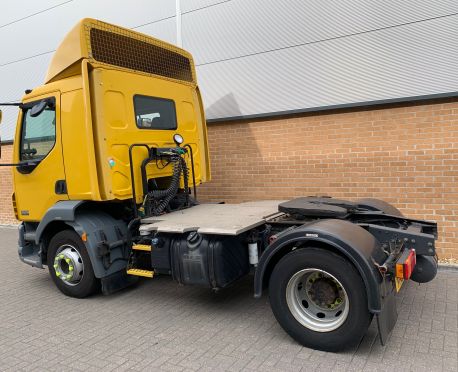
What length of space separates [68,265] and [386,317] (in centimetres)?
386

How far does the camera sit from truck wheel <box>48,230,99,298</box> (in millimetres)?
5160

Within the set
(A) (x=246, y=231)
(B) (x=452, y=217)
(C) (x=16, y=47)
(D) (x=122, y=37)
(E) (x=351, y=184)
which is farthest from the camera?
(C) (x=16, y=47)

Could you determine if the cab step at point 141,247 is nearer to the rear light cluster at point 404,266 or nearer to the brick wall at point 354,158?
the rear light cluster at point 404,266

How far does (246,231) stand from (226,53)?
430cm

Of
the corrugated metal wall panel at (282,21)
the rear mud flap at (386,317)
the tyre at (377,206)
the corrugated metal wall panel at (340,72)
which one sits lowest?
the rear mud flap at (386,317)

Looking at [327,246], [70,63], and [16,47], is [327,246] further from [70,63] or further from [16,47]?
[16,47]

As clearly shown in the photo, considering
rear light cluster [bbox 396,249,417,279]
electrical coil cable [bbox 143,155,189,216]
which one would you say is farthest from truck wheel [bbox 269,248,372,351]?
electrical coil cable [bbox 143,155,189,216]

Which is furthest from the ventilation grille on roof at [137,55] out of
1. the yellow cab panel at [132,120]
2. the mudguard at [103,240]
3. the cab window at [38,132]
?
the mudguard at [103,240]

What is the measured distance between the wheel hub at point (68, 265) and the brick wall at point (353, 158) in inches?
125

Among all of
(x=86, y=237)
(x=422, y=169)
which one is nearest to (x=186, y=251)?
(x=86, y=237)

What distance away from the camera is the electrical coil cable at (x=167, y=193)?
17.3ft

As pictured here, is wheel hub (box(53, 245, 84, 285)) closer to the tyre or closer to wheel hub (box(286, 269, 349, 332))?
wheel hub (box(286, 269, 349, 332))

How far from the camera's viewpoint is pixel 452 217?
230 inches

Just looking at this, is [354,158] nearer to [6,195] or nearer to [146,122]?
[146,122]
